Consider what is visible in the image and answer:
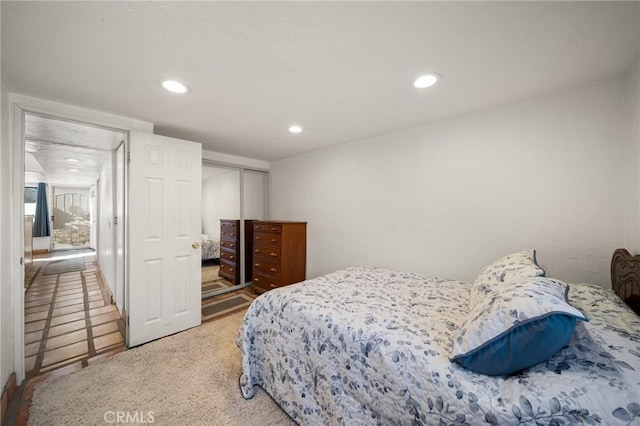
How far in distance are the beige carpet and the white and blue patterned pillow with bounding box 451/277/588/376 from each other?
1283 mm

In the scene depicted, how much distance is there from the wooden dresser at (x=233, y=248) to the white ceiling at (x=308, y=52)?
2.27 meters

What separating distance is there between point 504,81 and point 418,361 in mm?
1919

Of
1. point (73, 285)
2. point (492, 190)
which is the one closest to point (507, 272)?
point (492, 190)

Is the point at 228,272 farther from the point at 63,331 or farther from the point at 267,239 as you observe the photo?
the point at 63,331

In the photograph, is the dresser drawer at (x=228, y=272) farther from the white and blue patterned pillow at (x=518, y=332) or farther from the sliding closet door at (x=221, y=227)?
the white and blue patterned pillow at (x=518, y=332)

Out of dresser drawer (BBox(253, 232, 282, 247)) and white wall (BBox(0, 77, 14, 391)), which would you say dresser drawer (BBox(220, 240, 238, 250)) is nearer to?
dresser drawer (BBox(253, 232, 282, 247))

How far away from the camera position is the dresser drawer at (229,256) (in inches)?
157

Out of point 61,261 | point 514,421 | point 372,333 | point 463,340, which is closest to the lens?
point 514,421

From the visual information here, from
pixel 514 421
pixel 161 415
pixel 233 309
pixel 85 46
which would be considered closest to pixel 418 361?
pixel 514 421

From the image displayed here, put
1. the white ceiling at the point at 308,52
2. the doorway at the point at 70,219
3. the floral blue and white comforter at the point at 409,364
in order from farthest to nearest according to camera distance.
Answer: the doorway at the point at 70,219
the white ceiling at the point at 308,52
the floral blue and white comforter at the point at 409,364

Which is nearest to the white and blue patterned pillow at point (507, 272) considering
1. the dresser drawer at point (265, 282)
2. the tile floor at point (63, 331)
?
the dresser drawer at point (265, 282)

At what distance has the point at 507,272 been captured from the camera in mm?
1450

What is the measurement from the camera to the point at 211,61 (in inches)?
55.5

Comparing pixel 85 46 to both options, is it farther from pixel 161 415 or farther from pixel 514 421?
pixel 514 421
